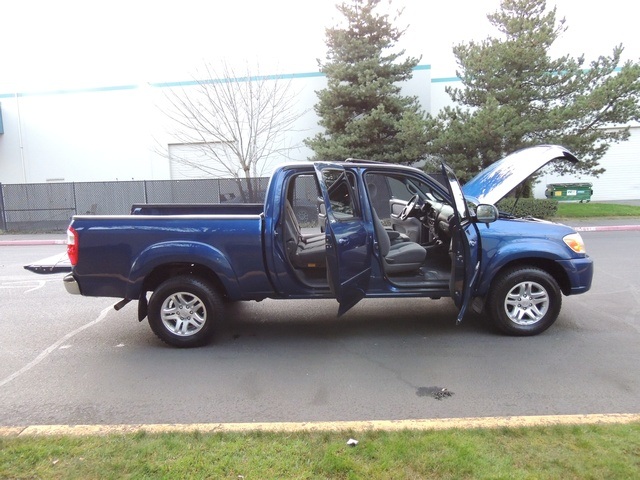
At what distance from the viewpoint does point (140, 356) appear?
4766 millimetres

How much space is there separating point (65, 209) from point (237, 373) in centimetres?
1889

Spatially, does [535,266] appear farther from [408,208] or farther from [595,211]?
[595,211]

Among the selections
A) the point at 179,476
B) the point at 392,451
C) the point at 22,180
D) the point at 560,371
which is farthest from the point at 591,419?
the point at 22,180

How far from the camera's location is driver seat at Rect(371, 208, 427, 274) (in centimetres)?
491

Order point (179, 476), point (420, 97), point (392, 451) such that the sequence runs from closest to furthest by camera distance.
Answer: point (179, 476)
point (392, 451)
point (420, 97)

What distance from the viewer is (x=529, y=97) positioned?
55.2ft

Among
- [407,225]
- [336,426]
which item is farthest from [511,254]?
[336,426]

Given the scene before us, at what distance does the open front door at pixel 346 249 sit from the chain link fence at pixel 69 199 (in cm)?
1558

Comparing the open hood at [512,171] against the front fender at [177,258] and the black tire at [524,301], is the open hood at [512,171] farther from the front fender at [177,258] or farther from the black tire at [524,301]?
the front fender at [177,258]

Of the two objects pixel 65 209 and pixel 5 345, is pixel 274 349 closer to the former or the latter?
pixel 5 345

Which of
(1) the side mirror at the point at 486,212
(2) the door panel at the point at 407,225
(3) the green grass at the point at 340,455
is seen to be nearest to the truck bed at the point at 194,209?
(2) the door panel at the point at 407,225

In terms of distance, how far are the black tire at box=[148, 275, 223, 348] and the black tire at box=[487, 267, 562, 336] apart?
301 cm

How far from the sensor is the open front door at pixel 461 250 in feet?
15.0

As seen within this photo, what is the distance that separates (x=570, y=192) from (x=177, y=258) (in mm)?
23055
